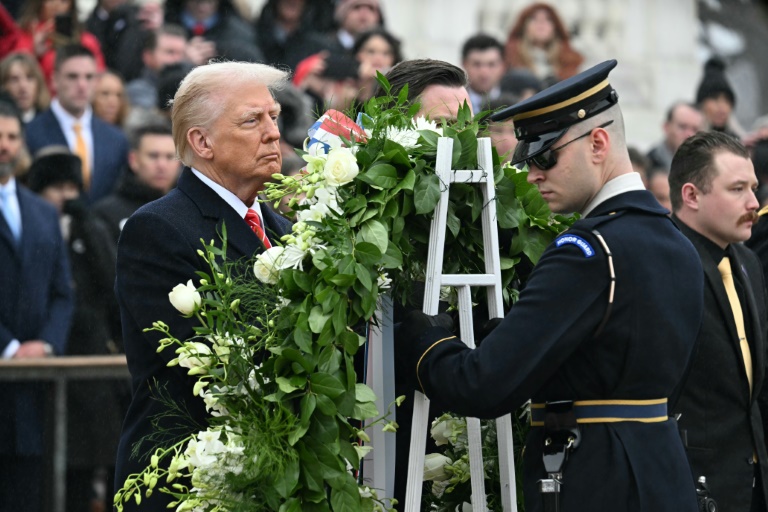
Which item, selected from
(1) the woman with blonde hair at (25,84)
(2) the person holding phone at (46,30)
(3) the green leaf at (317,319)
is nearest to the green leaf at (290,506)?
(3) the green leaf at (317,319)

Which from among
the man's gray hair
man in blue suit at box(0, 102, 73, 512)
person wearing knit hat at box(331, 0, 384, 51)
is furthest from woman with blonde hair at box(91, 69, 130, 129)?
the man's gray hair

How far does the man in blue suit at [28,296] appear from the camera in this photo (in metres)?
6.54

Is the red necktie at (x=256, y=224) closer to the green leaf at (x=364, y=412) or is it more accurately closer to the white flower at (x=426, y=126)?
the white flower at (x=426, y=126)

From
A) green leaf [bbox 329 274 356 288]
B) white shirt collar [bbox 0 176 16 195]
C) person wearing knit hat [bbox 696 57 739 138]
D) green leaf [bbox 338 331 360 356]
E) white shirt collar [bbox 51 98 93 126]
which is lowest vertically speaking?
green leaf [bbox 338 331 360 356]

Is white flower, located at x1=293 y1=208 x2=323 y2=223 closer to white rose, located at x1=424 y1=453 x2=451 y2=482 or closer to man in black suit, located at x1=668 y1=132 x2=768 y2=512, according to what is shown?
white rose, located at x1=424 y1=453 x2=451 y2=482

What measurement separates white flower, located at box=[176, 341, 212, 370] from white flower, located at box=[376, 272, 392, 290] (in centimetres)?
52

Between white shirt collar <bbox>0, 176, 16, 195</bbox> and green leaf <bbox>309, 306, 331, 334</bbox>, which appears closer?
green leaf <bbox>309, 306, 331, 334</bbox>

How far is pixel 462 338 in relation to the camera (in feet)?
12.5

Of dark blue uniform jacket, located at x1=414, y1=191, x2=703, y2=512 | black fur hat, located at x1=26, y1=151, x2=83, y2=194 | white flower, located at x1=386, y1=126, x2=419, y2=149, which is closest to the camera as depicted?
dark blue uniform jacket, located at x1=414, y1=191, x2=703, y2=512

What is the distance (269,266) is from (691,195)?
212 centimetres

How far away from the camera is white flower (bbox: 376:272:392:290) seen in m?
3.69

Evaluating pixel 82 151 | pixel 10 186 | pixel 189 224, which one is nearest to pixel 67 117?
pixel 82 151

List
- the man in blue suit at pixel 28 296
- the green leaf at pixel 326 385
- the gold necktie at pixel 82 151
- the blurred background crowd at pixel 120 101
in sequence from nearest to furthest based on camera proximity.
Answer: the green leaf at pixel 326 385, the man in blue suit at pixel 28 296, the blurred background crowd at pixel 120 101, the gold necktie at pixel 82 151

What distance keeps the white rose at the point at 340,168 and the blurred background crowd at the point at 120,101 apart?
197 cm
